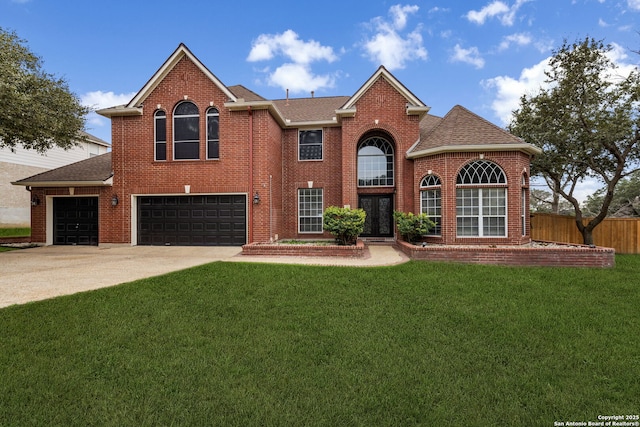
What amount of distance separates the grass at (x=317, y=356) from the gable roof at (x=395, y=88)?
9.78 metres

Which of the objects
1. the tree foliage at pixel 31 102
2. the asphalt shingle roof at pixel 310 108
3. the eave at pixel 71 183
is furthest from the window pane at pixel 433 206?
the tree foliage at pixel 31 102

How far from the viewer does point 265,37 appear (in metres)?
17.5

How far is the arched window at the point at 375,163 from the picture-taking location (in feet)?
51.5

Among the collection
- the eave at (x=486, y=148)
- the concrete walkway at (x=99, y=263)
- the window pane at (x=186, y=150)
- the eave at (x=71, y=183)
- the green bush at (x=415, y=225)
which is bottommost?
the concrete walkway at (x=99, y=263)

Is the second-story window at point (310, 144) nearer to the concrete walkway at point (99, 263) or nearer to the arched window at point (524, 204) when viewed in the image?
the concrete walkway at point (99, 263)

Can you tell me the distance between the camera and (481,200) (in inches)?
497

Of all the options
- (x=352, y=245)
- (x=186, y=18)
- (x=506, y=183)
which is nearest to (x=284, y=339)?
(x=352, y=245)

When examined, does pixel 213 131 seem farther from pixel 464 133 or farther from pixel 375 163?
pixel 464 133

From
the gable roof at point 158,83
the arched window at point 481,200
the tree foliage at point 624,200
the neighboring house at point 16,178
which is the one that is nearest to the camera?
the arched window at point 481,200

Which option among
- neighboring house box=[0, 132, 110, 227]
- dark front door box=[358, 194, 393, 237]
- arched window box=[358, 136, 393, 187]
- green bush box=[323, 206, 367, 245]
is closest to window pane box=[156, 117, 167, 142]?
green bush box=[323, 206, 367, 245]

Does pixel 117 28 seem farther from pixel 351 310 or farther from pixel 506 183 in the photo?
pixel 506 183

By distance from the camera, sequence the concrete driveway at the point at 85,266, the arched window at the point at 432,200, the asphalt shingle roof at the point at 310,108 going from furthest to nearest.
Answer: the asphalt shingle roof at the point at 310,108 < the arched window at the point at 432,200 < the concrete driveway at the point at 85,266

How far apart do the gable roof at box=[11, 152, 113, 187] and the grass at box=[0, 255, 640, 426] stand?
10220 mm

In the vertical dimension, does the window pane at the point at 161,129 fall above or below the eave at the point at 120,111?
below
